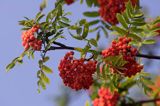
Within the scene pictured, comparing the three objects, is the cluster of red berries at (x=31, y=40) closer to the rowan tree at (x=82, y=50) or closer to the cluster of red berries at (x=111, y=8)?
the rowan tree at (x=82, y=50)

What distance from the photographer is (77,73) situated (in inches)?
142

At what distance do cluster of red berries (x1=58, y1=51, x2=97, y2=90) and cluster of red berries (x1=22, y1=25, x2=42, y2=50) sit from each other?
268 mm

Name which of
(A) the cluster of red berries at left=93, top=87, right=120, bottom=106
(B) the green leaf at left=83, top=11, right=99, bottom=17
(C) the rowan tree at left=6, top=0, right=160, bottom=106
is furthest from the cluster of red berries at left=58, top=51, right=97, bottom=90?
(A) the cluster of red berries at left=93, top=87, right=120, bottom=106

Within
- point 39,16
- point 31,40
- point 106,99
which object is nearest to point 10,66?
point 31,40

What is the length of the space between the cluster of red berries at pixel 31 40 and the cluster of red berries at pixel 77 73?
Result: 0.27 meters

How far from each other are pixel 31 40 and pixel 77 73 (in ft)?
1.50

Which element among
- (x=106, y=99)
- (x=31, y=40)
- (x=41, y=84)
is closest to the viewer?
(x=31, y=40)

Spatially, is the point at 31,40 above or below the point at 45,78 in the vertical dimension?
above

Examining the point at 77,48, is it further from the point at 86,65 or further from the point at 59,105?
the point at 59,105

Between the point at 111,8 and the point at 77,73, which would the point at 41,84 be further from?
the point at 111,8

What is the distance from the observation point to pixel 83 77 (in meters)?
3.58

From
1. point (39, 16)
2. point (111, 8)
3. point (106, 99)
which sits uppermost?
point (39, 16)

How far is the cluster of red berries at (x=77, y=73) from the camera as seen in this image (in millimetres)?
3570

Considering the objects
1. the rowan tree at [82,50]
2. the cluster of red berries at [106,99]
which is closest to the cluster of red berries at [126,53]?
the rowan tree at [82,50]
